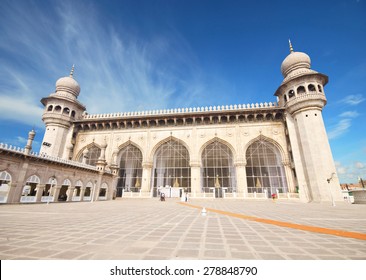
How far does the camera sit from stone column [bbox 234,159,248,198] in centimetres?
2064

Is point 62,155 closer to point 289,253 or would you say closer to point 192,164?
point 192,164

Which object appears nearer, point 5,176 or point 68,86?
point 5,176

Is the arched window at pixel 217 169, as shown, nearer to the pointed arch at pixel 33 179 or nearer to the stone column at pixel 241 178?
the stone column at pixel 241 178

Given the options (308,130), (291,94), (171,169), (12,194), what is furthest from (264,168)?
(12,194)

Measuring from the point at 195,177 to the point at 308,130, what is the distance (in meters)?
13.9

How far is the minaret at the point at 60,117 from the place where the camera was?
2417 cm

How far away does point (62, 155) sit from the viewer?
974 inches

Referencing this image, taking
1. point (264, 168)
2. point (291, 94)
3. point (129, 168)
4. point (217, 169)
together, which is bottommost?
point (217, 169)

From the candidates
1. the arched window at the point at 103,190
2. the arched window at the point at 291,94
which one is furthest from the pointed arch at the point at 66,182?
the arched window at the point at 291,94

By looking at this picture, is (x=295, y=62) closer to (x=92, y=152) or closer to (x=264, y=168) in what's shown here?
(x=264, y=168)

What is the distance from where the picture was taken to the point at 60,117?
24656 millimetres

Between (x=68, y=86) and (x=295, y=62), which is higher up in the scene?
(x=295, y=62)

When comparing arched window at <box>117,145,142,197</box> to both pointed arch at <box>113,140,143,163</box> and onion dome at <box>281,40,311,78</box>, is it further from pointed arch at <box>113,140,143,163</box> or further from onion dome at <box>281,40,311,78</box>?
onion dome at <box>281,40,311,78</box>

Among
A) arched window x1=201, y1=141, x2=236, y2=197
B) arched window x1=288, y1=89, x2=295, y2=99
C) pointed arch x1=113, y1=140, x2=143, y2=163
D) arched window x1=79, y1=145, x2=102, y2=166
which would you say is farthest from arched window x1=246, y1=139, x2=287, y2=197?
arched window x1=79, y1=145, x2=102, y2=166
